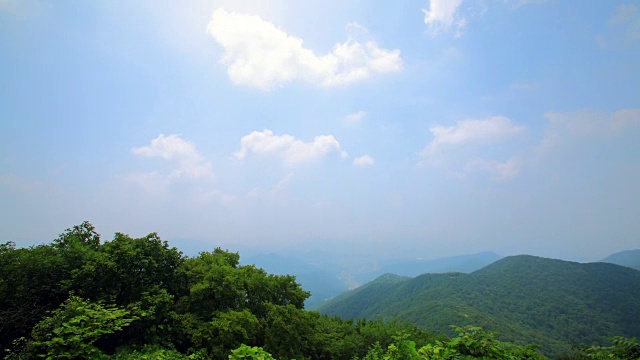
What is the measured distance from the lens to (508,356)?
664cm

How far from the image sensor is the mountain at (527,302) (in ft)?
343

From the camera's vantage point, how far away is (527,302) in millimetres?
136500

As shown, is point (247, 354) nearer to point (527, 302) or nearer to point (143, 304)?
point (143, 304)

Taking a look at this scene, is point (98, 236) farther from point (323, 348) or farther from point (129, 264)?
point (323, 348)

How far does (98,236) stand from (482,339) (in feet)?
89.7

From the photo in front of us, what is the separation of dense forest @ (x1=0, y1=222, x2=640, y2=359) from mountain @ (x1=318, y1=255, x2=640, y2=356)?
7976 centimetres

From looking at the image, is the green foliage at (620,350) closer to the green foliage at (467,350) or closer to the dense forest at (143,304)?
the green foliage at (467,350)

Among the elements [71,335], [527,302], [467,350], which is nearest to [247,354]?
[467,350]

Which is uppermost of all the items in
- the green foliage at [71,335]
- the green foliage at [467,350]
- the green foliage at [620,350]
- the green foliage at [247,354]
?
the green foliage at [71,335]

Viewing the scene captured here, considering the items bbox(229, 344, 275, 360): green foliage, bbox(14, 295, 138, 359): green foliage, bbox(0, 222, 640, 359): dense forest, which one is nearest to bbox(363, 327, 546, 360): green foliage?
bbox(0, 222, 640, 359): dense forest

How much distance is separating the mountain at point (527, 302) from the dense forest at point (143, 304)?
79.8 meters

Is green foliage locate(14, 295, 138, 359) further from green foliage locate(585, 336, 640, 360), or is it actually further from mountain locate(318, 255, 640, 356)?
mountain locate(318, 255, 640, 356)

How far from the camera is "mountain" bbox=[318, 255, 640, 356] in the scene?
105 metres

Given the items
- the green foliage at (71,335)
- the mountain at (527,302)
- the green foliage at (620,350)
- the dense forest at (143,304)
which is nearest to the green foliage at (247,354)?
the dense forest at (143,304)
